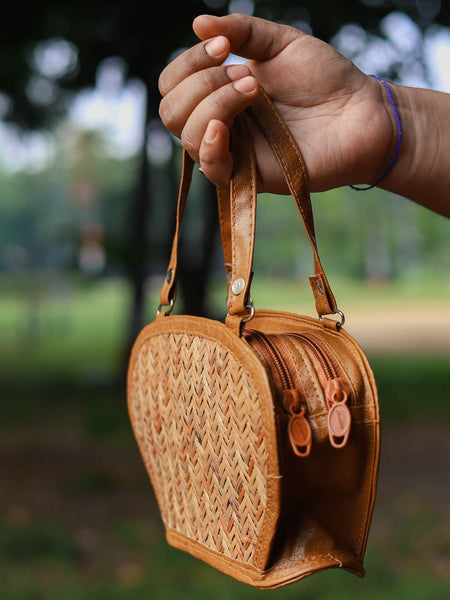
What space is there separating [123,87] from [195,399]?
23.0 ft

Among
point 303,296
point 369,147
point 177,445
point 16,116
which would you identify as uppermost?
point 16,116

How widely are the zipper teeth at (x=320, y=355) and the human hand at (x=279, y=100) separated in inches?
16.1

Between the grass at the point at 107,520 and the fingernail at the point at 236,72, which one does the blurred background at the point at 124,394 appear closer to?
the grass at the point at 107,520

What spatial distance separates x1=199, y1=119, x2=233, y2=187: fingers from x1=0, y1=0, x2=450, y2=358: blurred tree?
425 centimetres

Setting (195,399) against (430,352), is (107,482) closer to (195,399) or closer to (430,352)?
(195,399)

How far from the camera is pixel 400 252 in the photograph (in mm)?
48406

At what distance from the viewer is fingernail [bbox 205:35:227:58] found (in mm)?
1430

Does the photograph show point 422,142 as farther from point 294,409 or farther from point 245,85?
point 294,409

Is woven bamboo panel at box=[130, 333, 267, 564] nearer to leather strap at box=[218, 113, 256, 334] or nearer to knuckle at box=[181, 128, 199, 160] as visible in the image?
leather strap at box=[218, 113, 256, 334]

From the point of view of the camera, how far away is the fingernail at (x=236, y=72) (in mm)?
1478

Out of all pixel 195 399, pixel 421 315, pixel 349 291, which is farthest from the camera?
pixel 349 291

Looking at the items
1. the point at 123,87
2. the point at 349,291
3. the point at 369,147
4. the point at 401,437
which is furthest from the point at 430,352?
the point at 349,291

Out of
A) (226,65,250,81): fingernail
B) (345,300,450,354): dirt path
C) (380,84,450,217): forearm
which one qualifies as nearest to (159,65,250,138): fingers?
(226,65,250,81): fingernail

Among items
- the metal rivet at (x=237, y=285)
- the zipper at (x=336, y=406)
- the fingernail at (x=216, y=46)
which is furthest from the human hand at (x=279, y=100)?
the zipper at (x=336, y=406)
